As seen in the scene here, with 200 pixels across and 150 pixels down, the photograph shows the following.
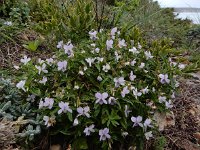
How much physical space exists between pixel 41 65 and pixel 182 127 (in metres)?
1.15

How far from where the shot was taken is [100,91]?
2.05 m

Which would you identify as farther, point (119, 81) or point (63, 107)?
point (119, 81)

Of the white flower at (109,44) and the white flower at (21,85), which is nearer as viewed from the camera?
the white flower at (21,85)

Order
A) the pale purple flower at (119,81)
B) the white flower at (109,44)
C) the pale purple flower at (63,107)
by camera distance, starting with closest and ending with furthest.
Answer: the pale purple flower at (63,107) < the pale purple flower at (119,81) < the white flower at (109,44)

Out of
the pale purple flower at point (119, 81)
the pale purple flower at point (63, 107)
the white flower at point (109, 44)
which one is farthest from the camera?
the white flower at point (109, 44)

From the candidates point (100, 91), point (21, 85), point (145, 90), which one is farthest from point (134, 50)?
point (21, 85)

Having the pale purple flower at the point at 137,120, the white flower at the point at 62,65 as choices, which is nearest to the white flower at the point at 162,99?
the pale purple flower at the point at 137,120

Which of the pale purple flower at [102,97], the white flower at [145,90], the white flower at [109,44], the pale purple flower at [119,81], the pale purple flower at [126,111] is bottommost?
the pale purple flower at [126,111]

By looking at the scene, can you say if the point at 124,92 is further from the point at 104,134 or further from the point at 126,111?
the point at 104,134

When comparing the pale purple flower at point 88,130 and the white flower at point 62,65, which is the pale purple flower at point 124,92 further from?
the white flower at point 62,65

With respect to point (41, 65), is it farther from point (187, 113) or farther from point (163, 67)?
point (187, 113)

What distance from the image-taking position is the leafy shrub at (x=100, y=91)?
2.04 meters

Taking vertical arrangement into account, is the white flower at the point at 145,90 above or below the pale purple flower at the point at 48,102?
above

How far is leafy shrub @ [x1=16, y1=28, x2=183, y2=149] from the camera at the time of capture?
2.04 meters
